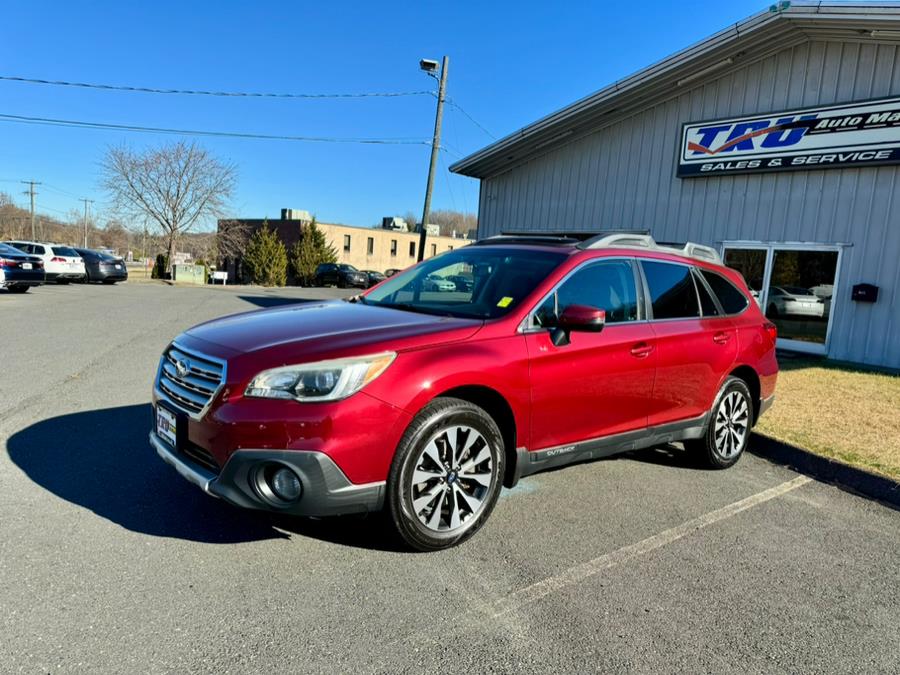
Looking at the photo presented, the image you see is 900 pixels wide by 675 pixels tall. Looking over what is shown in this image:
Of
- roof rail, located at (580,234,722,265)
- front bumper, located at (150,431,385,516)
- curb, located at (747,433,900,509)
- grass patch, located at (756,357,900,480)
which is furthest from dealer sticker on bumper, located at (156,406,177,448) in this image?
grass patch, located at (756,357,900,480)

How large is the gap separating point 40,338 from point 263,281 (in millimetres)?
35779

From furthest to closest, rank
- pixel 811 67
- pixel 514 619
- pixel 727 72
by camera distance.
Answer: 1. pixel 727 72
2. pixel 811 67
3. pixel 514 619

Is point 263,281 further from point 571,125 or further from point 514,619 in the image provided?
point 514,619

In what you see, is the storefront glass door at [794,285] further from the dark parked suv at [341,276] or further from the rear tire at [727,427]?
the dark parked suv at [341,276]

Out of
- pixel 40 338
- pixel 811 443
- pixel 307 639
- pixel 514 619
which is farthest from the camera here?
pixel 40 338

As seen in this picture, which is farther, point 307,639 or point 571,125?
point 571,125

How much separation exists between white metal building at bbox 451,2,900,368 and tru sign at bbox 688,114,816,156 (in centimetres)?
2

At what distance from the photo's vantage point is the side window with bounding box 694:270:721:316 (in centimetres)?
483

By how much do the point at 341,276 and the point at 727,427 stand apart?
38577 mm

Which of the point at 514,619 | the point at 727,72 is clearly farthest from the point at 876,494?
the point at 727,72

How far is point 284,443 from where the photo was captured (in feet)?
9.32

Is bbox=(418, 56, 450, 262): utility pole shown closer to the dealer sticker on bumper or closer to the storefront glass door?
the storefront glass door

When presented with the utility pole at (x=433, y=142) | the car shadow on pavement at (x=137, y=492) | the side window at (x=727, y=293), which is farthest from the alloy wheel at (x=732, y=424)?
the utility pole at (x=433, y=142)

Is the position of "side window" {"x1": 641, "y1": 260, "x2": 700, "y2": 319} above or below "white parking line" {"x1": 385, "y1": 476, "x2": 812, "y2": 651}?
above
